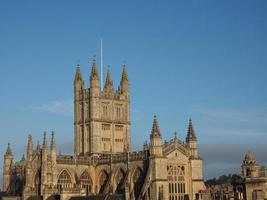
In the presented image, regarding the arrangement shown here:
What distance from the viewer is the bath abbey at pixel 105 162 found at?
94.3 metres

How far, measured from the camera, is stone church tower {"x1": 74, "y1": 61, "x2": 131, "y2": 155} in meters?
113

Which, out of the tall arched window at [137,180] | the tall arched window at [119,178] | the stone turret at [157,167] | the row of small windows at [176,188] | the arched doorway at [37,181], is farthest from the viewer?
the tall arched window at [119,178]

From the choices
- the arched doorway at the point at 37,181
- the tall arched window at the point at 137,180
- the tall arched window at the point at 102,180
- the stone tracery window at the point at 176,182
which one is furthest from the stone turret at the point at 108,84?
the stone tracery window at the point at 176,182

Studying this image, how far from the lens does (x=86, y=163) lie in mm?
107312

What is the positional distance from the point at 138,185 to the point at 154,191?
4962 mm

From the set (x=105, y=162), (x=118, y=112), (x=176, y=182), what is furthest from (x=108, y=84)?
(x=176, y=182)

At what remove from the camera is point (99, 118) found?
113250 millimetres

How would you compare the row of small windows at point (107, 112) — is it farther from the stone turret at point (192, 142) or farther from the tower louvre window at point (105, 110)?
the stone turret at point (192, 142)

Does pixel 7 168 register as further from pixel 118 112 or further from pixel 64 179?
pixel 118 112

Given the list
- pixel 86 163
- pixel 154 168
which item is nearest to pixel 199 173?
pixel 154 168

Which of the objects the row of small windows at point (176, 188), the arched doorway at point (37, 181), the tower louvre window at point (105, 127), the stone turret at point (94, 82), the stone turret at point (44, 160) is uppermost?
the stone turret at point (94, 82)

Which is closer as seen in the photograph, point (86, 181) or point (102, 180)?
point (102, 180)

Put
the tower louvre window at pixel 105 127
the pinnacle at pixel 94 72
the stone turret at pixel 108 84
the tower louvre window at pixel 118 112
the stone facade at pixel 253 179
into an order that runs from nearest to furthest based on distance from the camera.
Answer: the stone facade at pixel 253 179 → the tower louvre window at pixel 105 127 → the pinnacle at pixel 94 72 → the tower louvre window at pixel 118 112 → the stone turret at pixel 108 84

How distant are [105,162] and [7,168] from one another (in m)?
20.5
